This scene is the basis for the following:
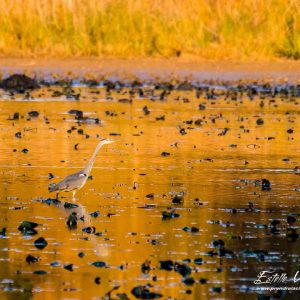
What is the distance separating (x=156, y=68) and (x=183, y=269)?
20.2 meters

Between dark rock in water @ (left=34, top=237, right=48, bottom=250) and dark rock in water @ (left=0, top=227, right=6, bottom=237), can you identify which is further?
dark rock in water @ (left=0, top=227, right=6, bottom=237)

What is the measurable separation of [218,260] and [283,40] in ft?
69.6

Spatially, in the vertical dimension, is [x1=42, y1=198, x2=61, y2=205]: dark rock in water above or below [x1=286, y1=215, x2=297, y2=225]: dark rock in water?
above

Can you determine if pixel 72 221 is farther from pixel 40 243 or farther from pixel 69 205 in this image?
pixel 69 205

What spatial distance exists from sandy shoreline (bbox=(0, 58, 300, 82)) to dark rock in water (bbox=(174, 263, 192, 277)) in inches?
755

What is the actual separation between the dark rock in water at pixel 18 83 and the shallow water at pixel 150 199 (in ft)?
11.0

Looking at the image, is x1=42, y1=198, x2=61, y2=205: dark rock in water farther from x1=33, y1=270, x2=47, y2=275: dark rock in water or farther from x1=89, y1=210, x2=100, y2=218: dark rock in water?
Result: x1=33, y1=270, x2=47, y2=275: dark rock in water

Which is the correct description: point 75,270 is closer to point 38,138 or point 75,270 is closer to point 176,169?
point 176,169

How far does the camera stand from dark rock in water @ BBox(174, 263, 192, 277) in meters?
10.8

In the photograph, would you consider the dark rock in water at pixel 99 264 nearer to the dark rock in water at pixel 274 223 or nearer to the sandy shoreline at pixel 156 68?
the dark rock in water at pixel 274 223

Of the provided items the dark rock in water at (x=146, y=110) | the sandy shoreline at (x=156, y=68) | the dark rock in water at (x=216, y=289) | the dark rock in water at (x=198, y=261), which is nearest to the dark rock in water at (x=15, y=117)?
the dark rock in water at (x=146, y=110)

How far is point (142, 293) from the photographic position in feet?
32.9

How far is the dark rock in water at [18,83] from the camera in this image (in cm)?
2780

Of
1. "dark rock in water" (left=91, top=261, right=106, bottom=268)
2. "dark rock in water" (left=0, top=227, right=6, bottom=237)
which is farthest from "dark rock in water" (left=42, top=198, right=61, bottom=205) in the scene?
"dark rock in water" (left=91, top=261, right=106, bottom=268)
